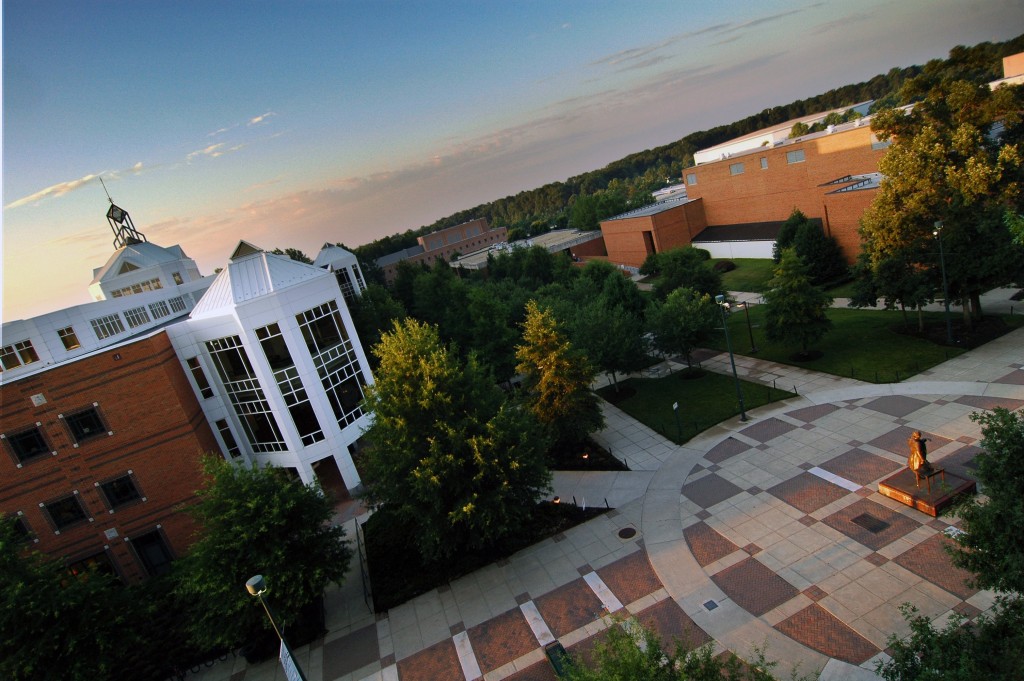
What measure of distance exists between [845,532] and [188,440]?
2677cm

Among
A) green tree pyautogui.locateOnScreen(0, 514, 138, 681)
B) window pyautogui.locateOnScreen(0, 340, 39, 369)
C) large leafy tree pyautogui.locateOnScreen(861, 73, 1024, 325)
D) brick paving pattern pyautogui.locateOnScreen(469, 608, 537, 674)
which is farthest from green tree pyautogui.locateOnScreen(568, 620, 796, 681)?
window pyautogui.locateOnScreen(0, 340, 39, 369)

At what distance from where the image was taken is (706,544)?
17734 mm

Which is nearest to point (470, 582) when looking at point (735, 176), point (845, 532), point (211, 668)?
point (211, 668)

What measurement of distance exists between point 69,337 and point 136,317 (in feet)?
27.2

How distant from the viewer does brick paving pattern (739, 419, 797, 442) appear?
2370 cm

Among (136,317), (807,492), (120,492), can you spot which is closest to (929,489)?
(807,492)

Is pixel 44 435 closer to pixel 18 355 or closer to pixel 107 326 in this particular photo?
pixel 18 355

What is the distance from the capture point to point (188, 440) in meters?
24.3

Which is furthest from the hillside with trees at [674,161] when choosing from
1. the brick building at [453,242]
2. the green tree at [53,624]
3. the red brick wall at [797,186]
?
the green tree at [53,624]

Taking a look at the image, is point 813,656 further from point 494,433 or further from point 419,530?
point 419,530

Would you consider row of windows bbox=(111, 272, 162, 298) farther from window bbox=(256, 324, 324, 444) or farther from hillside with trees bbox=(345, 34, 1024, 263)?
hillside with trees bbox=(345, 34, 1024, 263)

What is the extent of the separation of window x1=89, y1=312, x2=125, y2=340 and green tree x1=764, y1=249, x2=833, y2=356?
37.5 metres

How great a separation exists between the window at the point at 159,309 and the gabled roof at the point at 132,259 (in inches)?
235

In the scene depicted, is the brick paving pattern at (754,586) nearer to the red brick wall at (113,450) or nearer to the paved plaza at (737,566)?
the paved plaza at (737,566)
